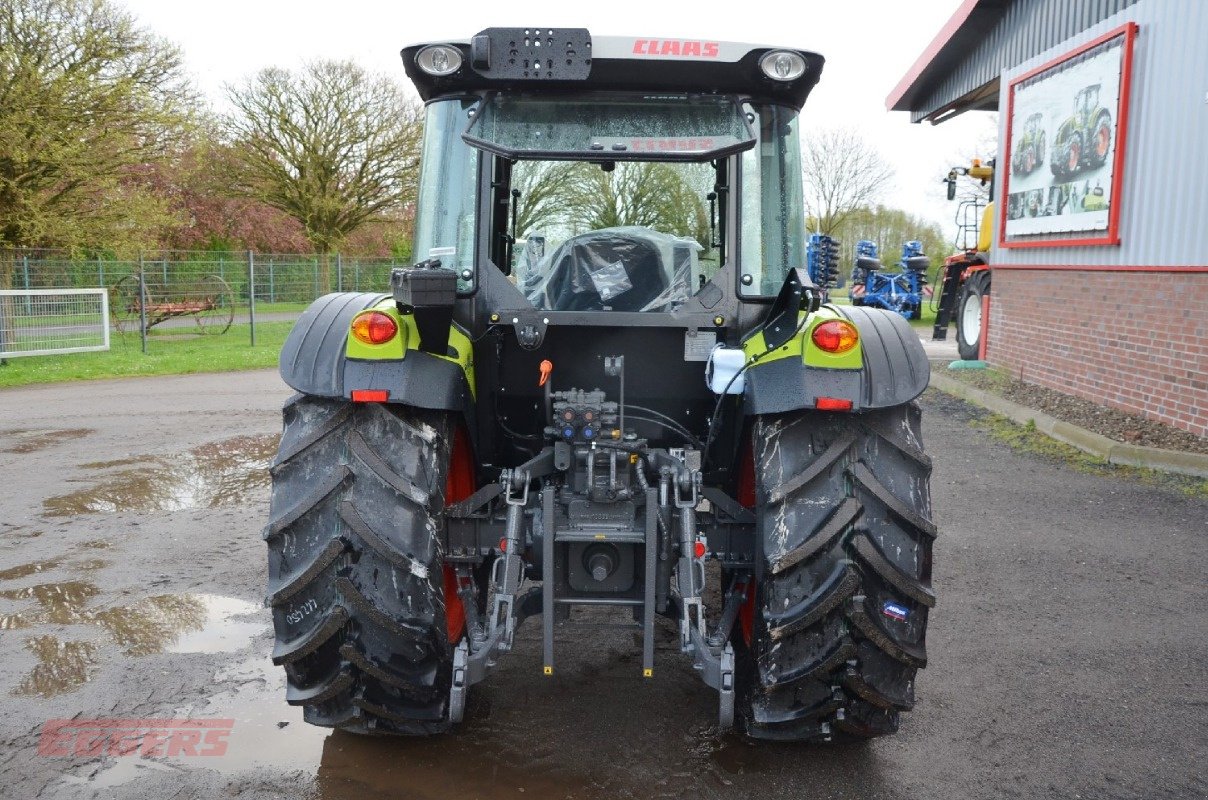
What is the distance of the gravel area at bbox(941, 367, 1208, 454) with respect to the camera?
8.52 m

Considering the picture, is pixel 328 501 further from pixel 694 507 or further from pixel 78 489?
pixel 78 489

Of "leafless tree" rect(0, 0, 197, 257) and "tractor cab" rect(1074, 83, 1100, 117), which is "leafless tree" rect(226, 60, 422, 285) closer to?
"leafless tree" rect(0, 0, 197, 257)

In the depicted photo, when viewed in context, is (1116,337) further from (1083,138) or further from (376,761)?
(376,761)

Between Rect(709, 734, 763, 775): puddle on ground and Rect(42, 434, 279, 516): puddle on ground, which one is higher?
Rect(42, 434, 279, 516): puddle on ground

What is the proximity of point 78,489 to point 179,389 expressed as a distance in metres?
6.26

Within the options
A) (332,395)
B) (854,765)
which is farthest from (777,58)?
(854,765)

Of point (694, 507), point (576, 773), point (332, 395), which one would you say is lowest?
point (576, 773)

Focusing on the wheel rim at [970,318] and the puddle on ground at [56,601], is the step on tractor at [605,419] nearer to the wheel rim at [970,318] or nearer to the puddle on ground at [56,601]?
the puddle on ground at [56,601]

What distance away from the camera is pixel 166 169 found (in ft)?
66.8

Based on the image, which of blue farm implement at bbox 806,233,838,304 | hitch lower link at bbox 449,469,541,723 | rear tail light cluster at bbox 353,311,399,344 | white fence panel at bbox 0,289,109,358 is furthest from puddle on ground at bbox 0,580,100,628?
white fence panel at bbox 0,289,109,358

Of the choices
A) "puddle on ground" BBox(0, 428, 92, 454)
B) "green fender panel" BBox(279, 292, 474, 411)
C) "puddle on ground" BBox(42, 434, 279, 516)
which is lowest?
"puddle on ground" BBox(42, 434, 279, 516)

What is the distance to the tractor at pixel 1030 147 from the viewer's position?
40.1 ft

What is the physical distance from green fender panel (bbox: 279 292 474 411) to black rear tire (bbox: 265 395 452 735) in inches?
4.3

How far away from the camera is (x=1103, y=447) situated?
8.64m
